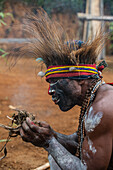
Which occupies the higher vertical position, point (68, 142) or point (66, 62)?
point (66, 62)

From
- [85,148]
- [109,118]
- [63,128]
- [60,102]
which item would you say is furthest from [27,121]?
[63,128]

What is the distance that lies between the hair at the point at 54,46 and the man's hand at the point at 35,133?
0.60 metres

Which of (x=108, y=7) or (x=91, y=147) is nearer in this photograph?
(x=91, y=147)

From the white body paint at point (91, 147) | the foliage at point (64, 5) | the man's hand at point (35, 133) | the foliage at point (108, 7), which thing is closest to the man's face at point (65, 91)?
the man's hand at point (35, 133)

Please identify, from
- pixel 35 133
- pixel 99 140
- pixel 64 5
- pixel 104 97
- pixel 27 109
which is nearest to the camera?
pixel 99 140

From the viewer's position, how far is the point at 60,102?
2.20 metres

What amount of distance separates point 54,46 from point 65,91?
1.40 feet

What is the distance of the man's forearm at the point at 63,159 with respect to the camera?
1.94 metres

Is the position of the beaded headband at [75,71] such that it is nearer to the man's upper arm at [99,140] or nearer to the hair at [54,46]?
the hair at [54,46]

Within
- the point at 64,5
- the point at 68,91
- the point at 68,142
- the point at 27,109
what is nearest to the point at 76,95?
the point at 68,91

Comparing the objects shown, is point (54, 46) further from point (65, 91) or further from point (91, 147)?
point (91, 147)

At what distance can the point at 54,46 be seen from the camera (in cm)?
219

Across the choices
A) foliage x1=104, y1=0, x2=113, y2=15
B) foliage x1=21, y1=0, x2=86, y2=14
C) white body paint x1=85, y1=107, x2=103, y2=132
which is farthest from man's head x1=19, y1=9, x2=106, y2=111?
foliage x1=104, y1=0, x2=113, y2=15

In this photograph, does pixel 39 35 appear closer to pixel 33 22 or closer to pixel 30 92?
pixel 33 22
